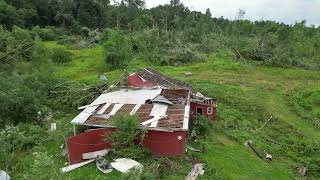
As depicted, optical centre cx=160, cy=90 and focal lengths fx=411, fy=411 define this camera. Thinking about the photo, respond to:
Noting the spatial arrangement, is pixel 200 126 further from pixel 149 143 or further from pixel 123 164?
pixel 123 164

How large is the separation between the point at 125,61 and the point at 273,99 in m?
16.3

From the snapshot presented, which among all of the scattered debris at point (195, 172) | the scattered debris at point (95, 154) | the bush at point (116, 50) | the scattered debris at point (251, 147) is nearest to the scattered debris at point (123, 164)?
the scattered debris at point (95, 154)

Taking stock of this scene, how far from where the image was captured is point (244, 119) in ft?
96.1

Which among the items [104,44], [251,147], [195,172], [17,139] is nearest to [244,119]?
[251,147]

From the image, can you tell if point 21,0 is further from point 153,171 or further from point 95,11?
point 153,171

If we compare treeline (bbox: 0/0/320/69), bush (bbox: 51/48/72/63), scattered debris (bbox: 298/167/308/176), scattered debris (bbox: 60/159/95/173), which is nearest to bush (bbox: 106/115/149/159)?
scattered debris (bbox: 60/159/95/173)

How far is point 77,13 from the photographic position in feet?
214

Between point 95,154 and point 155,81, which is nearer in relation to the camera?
point 95,154

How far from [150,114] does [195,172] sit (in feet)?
14.4

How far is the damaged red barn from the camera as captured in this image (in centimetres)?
1978

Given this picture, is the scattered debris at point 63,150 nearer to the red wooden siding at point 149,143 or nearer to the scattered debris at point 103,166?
the red wooden siding at point 149,143

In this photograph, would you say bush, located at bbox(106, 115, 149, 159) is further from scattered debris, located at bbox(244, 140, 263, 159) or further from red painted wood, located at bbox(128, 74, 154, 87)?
red painted wood, located at bbox(128, 74, 154, 87)

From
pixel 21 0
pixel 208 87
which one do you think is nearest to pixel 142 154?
pixel 208 87

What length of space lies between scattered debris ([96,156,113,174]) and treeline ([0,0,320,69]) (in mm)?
Answer: 27632
